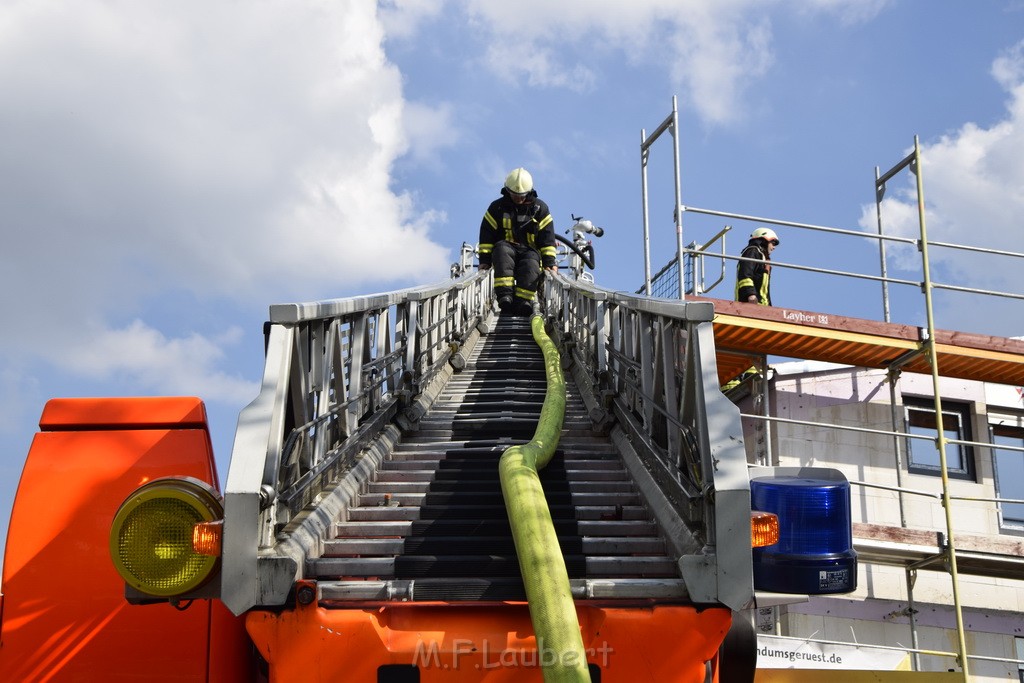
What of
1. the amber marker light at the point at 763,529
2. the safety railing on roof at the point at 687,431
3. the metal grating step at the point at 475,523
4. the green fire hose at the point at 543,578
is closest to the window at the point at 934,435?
the safety railing on roof at the point at 687,431

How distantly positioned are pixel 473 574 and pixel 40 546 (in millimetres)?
Result: 1752

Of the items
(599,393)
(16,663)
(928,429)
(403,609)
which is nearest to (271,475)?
(403,609)

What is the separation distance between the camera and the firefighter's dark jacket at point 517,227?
13.5 m

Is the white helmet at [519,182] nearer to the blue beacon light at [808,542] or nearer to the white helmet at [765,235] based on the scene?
the white helmet at [765,235]

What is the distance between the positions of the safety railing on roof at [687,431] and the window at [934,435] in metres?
5.91

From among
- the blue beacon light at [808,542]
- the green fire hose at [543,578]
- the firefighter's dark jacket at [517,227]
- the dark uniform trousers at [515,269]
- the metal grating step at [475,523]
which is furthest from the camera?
the firefighter's dark jacket at [517,227]

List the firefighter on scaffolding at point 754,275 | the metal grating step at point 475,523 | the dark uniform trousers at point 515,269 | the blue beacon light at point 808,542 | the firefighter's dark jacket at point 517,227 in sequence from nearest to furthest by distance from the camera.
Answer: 1. the blue beacon light at point 808,542
2. the metal grating step at point 475,523
3. the firefighter on scaffolding at point 754,275
4. the dark uniform trousers at point 515,269
5. the firefighter's dark jacket at point 517,227

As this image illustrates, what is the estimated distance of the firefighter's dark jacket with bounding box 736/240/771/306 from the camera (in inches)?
479

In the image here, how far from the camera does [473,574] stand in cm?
425

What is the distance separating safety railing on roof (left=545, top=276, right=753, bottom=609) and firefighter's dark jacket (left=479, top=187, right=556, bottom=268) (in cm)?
617

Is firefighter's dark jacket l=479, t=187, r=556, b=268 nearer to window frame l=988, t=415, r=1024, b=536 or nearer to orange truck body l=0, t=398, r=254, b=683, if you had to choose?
window frame l=988, t=415, r=1024, b=536

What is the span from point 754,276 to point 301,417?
29.5 ft

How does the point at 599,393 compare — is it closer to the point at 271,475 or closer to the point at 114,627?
the point at 271,475

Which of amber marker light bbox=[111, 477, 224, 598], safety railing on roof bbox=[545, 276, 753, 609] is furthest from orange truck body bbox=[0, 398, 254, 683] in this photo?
safety railing on roof bbox=[545, 276, 753, 609]
